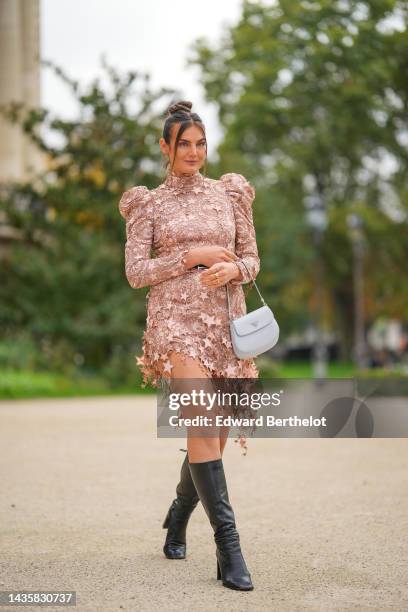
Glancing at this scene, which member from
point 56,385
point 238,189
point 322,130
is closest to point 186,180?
point 238,189

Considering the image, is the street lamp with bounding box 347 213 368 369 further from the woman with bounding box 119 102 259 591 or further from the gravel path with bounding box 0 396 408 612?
the woman with bounding box 119 102 259 591

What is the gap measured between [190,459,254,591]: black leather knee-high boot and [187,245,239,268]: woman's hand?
852mm

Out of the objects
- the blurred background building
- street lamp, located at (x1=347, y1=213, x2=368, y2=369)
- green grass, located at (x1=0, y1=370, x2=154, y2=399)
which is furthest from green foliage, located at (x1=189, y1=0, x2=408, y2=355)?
green grass, located at (x1=0, y1=370, x2=154, y2=399)

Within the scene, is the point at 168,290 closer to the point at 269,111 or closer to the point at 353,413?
the point at 353,413

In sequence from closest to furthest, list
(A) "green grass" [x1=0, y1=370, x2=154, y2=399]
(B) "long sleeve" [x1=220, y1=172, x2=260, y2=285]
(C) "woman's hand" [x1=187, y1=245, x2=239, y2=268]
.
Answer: (C) "woman's hand" [x1=187, y1=245, x2=239, y2=268] → (B) "long sleeve" [x1=220, y1=172, x2=260, y2=285] → (A) "green grass" [x1=0, y1=370, x2=154, y2=399]

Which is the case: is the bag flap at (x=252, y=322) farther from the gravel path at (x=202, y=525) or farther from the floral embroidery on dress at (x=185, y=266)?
the gravel path at (x=202, y=525)

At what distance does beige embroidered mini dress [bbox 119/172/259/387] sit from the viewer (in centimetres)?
429

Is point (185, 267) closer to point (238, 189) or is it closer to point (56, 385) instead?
point (238, 189)

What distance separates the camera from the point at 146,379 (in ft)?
14.8

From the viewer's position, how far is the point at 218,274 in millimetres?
4199

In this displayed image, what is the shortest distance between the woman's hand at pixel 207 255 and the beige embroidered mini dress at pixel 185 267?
38 millimetres

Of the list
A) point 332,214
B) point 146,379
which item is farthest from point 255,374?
point 332,214

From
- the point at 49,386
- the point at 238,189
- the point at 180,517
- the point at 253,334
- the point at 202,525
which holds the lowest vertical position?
the point at 202,525

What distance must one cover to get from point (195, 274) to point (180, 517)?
1218 millimetres
